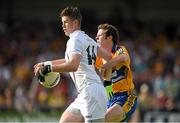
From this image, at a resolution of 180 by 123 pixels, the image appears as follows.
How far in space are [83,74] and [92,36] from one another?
13127mm

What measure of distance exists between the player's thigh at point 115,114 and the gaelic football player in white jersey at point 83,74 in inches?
41.6

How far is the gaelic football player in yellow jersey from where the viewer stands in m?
9.44

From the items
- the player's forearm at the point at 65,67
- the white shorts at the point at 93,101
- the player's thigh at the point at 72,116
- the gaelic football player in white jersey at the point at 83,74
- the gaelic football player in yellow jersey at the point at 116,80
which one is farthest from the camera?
the gaelic football player in yellow jersey at the point at 116,80

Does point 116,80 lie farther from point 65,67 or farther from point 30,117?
point 30,117

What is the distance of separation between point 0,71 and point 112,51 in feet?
33.6

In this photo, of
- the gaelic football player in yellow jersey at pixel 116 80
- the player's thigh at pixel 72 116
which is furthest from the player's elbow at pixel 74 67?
the gaelic football player in yellow jersey at pixel 116 80

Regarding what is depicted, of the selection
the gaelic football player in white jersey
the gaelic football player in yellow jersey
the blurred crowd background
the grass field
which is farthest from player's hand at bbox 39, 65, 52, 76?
the blurred crowd background

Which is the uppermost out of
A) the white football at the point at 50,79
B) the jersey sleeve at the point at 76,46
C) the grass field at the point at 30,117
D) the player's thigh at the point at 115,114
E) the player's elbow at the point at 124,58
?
the jersey sleeve at the point at 76,46

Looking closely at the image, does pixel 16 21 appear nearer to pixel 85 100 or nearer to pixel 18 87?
pixel 18 87

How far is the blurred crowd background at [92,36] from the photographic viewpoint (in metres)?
17.9

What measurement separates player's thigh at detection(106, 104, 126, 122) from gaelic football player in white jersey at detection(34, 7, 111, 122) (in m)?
1.06

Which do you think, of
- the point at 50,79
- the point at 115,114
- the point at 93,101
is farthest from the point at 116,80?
the point at 50,79

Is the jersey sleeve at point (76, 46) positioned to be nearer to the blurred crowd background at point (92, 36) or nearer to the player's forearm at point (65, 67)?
the player's forearm at point (65, 67)

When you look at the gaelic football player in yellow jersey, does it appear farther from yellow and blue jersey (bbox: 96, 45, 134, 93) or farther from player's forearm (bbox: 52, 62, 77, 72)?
player's forearm (bbox: 52, 62, 77, 72)
